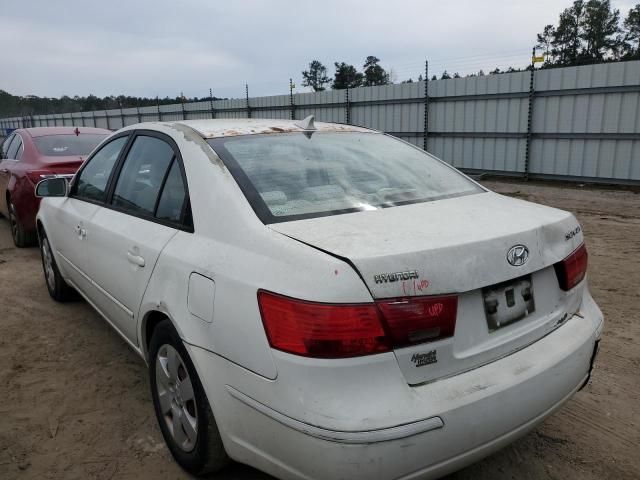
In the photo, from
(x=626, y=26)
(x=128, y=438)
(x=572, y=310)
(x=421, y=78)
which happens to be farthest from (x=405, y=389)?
(x=626, y=26)

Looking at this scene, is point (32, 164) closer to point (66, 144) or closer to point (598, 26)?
point (66, 144)

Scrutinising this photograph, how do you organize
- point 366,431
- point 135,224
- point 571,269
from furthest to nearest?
point 135,224 < point 571,269 < point 366,431

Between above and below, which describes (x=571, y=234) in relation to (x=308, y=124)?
below

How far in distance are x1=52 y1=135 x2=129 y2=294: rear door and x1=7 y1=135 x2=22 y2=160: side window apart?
12.4 ft

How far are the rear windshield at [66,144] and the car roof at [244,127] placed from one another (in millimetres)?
4363

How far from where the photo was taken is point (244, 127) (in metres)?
2.77

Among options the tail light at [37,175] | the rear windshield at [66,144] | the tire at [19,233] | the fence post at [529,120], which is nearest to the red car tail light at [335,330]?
the tail light at [37,175]

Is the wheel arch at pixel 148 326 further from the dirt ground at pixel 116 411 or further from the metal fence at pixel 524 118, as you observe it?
the metal fence at pixel 524 118

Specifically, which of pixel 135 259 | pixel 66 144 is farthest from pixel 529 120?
pixel 135 259

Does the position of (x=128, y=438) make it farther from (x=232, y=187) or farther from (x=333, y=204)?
(x=333, y=204)

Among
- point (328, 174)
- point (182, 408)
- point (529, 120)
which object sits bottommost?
point (182, 408)

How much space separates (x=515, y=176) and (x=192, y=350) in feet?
40.2

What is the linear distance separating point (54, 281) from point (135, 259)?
8.06 ft

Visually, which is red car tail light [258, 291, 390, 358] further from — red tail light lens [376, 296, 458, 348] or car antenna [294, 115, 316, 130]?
car antenna [294, 115, 316, 130]
